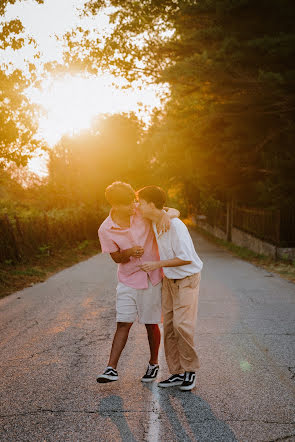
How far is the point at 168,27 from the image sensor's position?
724 inches

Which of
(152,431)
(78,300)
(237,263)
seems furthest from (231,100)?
(152,431)

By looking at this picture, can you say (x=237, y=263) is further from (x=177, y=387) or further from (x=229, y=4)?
(x=177, y=387)

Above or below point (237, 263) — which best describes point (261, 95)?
above

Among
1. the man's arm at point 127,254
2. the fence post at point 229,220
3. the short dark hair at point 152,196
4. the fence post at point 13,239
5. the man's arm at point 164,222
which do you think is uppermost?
the short dark hair at point 152,196

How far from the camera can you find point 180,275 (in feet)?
15.5

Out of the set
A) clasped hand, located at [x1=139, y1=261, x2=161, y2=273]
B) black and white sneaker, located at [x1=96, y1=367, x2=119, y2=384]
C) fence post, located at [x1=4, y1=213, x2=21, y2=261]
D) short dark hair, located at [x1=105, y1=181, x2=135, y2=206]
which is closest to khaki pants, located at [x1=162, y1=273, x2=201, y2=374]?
clasped hand, located at [x1=139, y1=261, x2=161, y2=273]

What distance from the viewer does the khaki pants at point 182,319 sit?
4699 millimetres

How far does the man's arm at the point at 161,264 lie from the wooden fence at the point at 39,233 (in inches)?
414

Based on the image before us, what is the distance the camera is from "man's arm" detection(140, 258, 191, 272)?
458 centimetres

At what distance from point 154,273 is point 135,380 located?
107cm

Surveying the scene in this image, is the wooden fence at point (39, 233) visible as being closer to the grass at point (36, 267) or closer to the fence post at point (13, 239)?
the fence post at point (13, 239)

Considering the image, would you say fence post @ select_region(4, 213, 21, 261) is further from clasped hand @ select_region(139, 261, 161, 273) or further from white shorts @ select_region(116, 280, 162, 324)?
clasped hand @ select_region(139, 261, 161, 273)

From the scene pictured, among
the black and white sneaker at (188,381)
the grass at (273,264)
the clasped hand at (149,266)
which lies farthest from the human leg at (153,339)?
the grass at (273,264)

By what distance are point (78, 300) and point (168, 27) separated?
1220 cm
